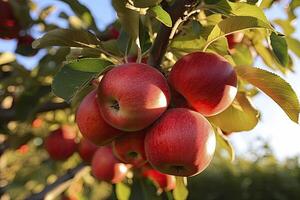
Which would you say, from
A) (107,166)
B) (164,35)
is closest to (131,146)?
(164,35)

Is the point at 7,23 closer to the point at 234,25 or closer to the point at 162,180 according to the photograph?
the point at 162,180

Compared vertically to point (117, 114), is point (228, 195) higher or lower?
lower

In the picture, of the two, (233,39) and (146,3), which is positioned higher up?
(146,3)

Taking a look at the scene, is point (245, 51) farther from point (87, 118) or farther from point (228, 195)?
point (228, 195)

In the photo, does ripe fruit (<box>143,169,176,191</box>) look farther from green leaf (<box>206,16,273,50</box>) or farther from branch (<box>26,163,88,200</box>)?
green leaf (<box>206,16,273,50</box>)

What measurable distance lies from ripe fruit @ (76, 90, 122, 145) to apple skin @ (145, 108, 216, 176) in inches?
3.1

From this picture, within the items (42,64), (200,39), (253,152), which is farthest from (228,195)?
(200,39)

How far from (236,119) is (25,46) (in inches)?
36.0

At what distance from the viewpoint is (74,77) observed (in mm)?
782

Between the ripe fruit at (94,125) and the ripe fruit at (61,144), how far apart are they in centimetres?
74

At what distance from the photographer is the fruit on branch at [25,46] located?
155 centimetres

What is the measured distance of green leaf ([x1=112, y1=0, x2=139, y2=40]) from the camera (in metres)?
0.86

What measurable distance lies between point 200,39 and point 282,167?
5.11 meters

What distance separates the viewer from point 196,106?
0.79 m
